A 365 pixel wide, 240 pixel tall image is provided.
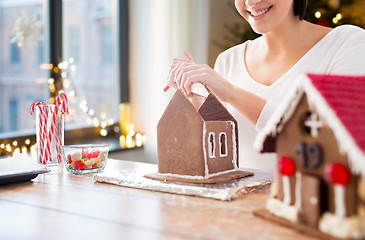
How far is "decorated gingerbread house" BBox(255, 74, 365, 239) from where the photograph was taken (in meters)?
0.69

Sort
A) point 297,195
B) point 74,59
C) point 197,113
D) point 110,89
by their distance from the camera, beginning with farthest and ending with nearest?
point 110,89 → point 74,59 → point 197,113 → point 297,195

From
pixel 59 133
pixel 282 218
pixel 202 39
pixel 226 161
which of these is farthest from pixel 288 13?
pixel 202 39

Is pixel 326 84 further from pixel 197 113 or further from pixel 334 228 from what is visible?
pixel 197 113

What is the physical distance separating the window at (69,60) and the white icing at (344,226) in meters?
2.21

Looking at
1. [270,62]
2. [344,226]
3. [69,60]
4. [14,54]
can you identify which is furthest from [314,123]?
[69,60]

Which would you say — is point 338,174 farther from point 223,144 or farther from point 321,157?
point 223,144

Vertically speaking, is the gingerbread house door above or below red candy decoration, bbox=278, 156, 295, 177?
below

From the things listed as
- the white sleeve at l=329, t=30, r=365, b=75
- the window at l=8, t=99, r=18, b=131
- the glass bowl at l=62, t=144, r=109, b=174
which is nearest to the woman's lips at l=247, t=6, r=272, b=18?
the white sleeve at l=329, t=30, r=365, b=75

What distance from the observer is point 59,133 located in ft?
4.66

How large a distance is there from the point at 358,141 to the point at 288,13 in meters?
1.12

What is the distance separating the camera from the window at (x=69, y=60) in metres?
2.68

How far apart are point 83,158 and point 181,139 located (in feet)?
1.19

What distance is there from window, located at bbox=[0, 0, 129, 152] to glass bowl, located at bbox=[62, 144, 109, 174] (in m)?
1.38

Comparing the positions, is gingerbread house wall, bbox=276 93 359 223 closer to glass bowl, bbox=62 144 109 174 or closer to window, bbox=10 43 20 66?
glass bowl, bbox=62 144 109 174
